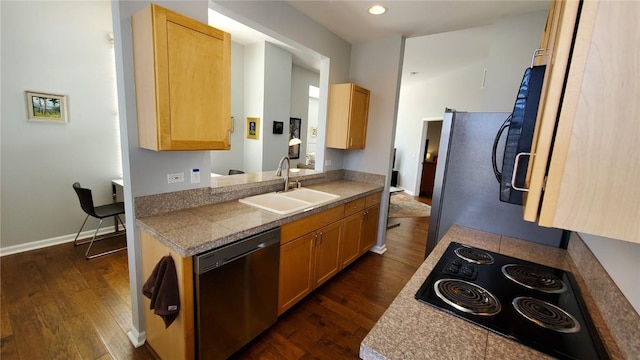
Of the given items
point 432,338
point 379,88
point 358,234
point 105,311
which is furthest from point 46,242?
point 379,88

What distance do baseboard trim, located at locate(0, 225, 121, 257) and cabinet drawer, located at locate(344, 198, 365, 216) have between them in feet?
10.6

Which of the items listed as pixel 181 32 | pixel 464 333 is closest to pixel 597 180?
pixel 464 333

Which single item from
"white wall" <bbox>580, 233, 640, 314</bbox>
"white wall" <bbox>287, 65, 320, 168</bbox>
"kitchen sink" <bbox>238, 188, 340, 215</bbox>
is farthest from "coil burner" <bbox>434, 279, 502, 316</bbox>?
"white wall" <bbox>287, 65, 320, 168</bbox>

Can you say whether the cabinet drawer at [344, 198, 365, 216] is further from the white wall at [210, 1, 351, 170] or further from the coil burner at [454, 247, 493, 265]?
the coil burner at [454, 247, 493, 265]

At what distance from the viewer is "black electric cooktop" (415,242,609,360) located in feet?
2.63

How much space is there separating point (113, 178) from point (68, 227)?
0.75 m

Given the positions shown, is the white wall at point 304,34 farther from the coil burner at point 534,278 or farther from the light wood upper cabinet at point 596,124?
the coil burner at point 534,278


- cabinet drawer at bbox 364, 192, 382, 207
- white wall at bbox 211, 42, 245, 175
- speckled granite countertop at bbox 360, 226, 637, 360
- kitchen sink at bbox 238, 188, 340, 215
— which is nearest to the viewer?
speckled granite countertop at bbox 360, 226, 637, 360

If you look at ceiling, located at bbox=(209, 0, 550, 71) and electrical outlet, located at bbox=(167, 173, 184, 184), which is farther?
ceiling, located at bbox=(209, 0, 550, 71)

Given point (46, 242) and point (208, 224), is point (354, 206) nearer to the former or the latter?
point (208, 224)

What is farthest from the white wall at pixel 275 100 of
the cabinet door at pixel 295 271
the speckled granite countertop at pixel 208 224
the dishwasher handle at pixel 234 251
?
the dishwasher handle at pixel 234 251

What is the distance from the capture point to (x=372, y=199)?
122 inches

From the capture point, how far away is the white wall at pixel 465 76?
2.39 meters

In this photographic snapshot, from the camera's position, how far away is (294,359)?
1.77 meters
